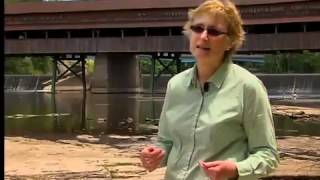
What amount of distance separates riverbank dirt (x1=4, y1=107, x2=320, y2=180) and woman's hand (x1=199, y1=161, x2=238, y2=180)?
4.35 m

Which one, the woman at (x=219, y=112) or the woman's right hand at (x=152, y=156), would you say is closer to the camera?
the woman at (x=219, y=112)

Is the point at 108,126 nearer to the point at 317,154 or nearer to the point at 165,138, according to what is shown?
the point at 317,154

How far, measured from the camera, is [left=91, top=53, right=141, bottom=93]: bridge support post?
120 ft

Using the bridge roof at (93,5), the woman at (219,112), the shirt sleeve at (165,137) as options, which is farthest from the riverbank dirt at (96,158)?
the bridge roof at (93,5)

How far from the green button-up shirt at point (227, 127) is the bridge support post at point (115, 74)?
34274 mm

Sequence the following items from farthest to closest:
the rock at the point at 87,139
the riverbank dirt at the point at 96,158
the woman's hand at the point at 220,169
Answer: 1. the rock at the point at 87,139
2. the riverbank dirt at the point at 96,158
3. the woman's hand at the point at 220,169

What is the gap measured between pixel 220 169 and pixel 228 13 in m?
0.46

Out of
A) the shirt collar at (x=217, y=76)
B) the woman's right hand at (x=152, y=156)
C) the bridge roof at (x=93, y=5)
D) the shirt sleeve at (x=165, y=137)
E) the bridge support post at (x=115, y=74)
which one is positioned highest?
the bridge roof at (x=93, y=5)

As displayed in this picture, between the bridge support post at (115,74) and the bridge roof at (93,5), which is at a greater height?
the bridge roof at (93,5)

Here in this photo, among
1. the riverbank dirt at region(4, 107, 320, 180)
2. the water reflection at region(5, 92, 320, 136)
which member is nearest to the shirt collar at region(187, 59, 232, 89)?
the riverbank dirt at region(4, 107, 320, 180)

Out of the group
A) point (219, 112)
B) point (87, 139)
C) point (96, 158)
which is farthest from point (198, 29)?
point (87, 139)

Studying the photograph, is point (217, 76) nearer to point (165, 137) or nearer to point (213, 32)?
point (213, 32)

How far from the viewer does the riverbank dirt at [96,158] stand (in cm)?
811

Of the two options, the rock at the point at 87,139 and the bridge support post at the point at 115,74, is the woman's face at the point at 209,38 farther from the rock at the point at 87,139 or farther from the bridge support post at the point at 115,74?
the bridge support post at the point at 115,74
